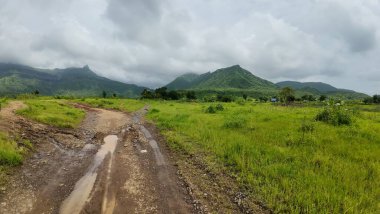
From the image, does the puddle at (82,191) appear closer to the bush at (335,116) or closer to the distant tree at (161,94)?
the bush at (335,116)

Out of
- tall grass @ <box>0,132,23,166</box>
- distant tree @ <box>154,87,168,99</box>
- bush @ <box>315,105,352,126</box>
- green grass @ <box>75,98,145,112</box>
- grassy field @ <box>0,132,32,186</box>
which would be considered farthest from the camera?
distant tree @ <box>154,87,168,99</box>

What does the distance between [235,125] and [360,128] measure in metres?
9.11

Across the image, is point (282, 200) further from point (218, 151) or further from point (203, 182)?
point (218, 151)

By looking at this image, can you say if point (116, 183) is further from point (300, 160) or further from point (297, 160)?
point (300, 160)

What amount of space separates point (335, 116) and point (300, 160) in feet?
34.0

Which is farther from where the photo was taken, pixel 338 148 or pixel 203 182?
pixel 338 148

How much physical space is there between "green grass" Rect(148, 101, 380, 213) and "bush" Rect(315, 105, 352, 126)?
0.68 meters

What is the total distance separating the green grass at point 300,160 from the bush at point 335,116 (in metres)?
Result: 0.68

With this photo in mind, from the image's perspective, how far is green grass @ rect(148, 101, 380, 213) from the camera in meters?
9.79

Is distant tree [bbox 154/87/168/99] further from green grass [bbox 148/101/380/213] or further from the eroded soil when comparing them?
the eroded soil

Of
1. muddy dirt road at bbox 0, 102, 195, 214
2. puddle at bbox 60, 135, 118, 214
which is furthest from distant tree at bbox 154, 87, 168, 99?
puddle at bbox 60, 135, 118, 214

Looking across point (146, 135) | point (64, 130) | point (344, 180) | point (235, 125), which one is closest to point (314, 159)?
point (344, 180)

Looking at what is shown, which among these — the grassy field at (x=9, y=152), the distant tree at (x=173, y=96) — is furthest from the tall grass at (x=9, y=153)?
the distant tree at (x=173, y=96)

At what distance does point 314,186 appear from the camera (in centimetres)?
1085
